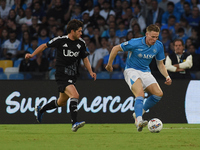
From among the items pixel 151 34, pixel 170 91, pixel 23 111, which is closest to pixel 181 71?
pixel 170 91

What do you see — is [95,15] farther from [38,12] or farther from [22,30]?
[22,30]

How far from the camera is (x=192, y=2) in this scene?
13945 mm

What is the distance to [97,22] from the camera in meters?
13.5

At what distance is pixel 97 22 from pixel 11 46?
2740mm

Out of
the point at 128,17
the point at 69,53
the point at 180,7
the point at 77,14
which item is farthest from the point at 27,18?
the point at 69,53

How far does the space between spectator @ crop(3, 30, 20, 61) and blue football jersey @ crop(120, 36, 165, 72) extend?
5.71 meters

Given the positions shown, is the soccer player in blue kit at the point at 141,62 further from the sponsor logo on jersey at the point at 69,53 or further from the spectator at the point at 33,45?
the spectator at the point at 33,45

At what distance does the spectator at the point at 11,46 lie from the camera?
41.8 feet

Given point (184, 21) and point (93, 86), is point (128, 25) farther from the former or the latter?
point (93, 86)

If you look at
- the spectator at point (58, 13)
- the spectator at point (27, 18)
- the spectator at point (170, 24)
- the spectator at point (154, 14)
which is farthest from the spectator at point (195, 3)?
the spectator at point (27, 18)

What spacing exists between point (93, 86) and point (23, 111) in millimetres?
1735

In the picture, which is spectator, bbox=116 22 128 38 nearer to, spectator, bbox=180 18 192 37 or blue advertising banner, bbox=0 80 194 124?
spectator, bbox=180 18 192 37
